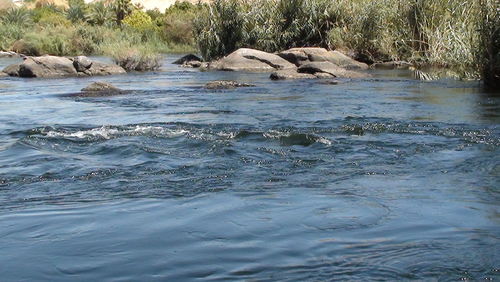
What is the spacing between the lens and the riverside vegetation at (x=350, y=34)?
17.8m

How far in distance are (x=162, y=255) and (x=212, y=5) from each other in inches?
1161

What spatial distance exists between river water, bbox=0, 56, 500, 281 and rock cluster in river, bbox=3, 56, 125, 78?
11.7 meters

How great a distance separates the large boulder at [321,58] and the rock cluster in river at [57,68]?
725cm

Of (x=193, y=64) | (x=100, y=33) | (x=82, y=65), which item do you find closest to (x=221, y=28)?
(x=193, y=64)

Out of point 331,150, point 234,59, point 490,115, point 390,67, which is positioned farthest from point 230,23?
point 331,150

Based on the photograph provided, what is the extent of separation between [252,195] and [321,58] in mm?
21345

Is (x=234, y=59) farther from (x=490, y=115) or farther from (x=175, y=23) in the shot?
(x=175, y=23)

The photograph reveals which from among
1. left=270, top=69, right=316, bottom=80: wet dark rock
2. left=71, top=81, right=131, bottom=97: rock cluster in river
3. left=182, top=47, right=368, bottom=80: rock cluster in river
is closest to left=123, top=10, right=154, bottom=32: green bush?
left=182, top=47, right=368, bottom=80: rock cluster in river

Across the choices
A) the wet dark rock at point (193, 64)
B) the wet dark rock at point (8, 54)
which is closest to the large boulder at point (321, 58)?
the wet dark rock at point (193, 64)

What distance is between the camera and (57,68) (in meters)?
25.4

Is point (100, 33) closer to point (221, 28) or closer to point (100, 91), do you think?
point (221, 28)

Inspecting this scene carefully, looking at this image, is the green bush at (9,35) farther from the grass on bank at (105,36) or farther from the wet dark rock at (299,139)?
the wet dark rock at (299,139)

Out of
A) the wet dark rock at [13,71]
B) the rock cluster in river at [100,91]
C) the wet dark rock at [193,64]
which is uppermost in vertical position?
the wet dark rock at [13,71]

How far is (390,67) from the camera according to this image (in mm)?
27844
